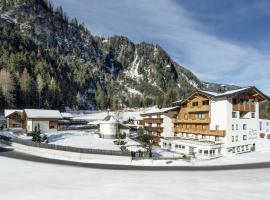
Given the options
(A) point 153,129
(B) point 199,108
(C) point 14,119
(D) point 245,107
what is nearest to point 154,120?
(A) point 153,129

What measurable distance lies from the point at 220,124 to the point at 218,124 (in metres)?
0.54

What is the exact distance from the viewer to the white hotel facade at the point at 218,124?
55.9 metres

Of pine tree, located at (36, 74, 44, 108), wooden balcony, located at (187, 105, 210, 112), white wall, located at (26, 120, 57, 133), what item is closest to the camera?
wooden balcony, located at (187, 105, 210, 112)

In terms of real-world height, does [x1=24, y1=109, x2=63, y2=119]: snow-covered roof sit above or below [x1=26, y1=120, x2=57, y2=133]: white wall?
above

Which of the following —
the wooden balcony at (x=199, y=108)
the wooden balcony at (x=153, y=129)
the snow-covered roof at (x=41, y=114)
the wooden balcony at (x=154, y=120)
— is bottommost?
the wooden balcony at (x=153, y=129)

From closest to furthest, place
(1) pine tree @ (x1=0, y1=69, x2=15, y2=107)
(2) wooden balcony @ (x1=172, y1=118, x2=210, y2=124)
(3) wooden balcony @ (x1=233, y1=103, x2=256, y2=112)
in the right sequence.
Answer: (3) wooden balcony @ (x1=233, y1=103, x2=256, y2=112)
(2) wooden balcony @ (x1=172, y1=118, x2=210, y2=124)
(1) pine tree @ (x1=0, y1=69, x2=15, y2=107)

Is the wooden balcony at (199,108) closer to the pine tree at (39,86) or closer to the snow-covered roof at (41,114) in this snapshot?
the snow-covered roof at (41,114)

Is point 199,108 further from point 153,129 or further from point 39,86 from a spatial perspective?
point 39,86

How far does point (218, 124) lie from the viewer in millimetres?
58125

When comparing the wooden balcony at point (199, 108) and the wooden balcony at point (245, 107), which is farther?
the wooden balcony at point (199, 108)

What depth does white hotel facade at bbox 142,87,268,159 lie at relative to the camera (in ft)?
184

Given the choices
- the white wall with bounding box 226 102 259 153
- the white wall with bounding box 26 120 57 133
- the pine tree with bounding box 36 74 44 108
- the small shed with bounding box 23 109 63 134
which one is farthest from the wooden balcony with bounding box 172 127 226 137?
the pine tree with bounding box 36 74 44 108

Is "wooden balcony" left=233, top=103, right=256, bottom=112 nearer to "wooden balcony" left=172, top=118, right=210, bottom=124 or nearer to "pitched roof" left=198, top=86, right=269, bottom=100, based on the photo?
"pitched roof" left=198, top=86, right=269, bottom=100

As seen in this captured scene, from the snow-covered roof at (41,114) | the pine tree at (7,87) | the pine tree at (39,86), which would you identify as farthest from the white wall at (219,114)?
the pine tree at (39,86)
